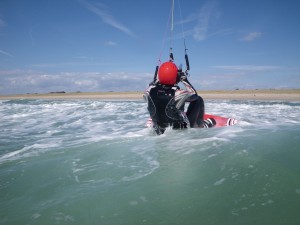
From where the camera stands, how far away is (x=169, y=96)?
668 cm

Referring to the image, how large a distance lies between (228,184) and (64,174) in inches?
Answer: 109

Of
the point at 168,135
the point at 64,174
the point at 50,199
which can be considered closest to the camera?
the point at 50,199

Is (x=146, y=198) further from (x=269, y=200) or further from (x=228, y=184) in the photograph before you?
(x=269, y=200)

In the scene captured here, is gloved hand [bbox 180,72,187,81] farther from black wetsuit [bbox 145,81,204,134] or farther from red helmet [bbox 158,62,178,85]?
red helmet [bbox 158,62,178,85]

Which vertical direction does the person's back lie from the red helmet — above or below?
below

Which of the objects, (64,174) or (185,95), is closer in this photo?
(64,174)

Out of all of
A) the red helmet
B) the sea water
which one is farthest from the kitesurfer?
the sea water

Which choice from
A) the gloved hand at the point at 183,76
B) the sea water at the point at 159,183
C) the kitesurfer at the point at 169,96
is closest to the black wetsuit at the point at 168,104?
the kitesurfer at the point at 169,96

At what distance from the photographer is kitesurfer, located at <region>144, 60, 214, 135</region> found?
657cm

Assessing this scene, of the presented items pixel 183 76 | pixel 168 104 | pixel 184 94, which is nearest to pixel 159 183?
pixel 168 104

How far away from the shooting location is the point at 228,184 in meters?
3.51

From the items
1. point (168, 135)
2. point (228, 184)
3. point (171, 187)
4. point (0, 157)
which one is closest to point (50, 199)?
point (171, 187)

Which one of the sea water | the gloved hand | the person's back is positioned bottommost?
Answer: the sea water

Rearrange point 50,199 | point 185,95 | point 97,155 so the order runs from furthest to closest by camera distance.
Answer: point 185,95 → point 97,155 → point 50,199
